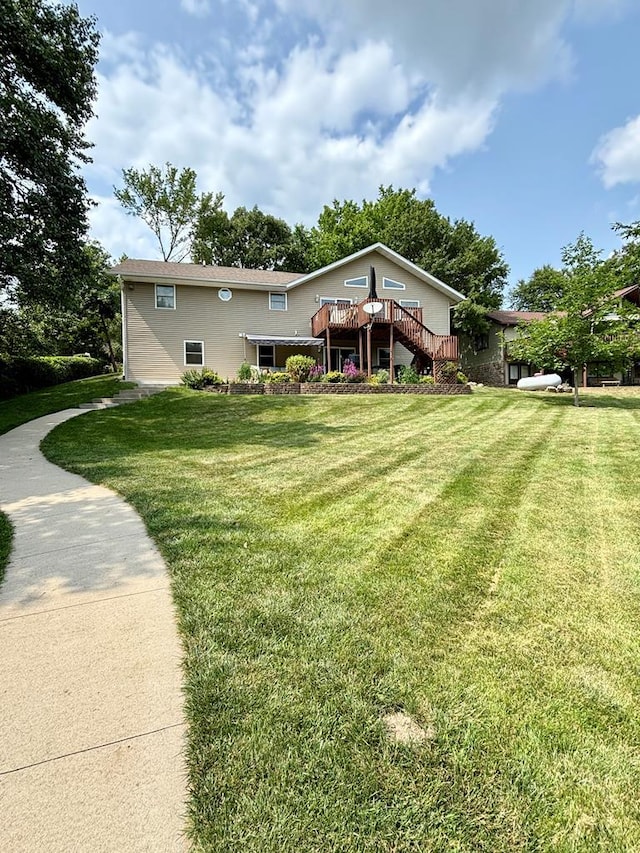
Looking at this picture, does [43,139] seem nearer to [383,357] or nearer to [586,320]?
[383,357]

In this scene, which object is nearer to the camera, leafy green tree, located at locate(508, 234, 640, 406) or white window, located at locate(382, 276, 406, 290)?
leafy green tree, located at locate(508, 234, 640, 406)

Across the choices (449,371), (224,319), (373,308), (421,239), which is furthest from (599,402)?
(421,239)

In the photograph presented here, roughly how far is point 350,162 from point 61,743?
1270 inches

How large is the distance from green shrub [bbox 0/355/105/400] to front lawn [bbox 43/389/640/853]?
1446 cm

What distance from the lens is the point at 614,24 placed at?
9.27 meters

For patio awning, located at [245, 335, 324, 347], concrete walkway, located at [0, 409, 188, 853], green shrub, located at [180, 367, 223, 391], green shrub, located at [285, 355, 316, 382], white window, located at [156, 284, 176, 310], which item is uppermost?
white window, located at [156, 284, 176, 310]

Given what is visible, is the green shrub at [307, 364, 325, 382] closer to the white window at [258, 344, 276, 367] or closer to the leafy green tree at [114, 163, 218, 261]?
the white window at [258, 344, 276, 367]

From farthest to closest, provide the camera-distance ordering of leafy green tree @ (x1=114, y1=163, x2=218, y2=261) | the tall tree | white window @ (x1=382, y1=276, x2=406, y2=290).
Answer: leafy green tree @ (x1=114, y1=163, x2=218, y2=261)
white window @ (x1=382, y1=276, x2=406, y2=290)
the tall tree

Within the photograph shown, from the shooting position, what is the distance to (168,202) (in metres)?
29.6

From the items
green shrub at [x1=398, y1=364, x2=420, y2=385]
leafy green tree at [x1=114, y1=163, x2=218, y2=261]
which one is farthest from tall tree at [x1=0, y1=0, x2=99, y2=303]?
leafy green tree at [x1=114, y1=163, x2=218, y2=261]

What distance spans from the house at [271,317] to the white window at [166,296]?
42 millimetres

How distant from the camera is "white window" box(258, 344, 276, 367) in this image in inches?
749

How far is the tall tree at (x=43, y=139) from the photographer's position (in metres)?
9.89

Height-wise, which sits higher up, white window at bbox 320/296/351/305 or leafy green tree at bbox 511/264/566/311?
leafy green tree at bbox 511/264/566/311
